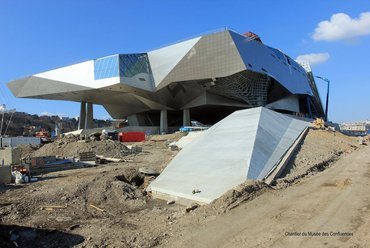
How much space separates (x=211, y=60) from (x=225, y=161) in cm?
4571

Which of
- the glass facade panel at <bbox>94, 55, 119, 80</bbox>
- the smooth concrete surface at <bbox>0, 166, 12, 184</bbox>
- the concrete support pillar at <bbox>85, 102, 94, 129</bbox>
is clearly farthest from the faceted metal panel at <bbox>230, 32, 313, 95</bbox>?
the smooth concrete surface at <bbox>0, 166, 12, 184</bbox>

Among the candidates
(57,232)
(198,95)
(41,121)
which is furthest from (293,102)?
(41,121)

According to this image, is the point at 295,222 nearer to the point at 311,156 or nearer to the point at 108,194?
the point at 108,194

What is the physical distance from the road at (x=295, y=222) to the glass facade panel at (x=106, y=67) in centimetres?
5176

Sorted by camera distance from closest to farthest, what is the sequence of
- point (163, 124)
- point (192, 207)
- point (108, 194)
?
1. point (192, 207)
2. point (108, 194)
3. point (163, 124)

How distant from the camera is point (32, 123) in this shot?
12444 centimetres

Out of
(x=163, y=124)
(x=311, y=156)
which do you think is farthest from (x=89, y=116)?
(x=311, y=156)

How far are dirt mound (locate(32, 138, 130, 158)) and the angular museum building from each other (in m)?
27.2

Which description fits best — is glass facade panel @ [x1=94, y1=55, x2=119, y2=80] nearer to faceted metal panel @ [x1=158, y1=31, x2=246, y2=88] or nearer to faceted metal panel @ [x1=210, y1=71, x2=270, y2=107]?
faceted metal panel @ [x1=158, y1=31, x2=246, y2=88]

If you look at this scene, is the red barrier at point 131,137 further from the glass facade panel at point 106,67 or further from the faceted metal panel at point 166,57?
the faceted metal panel at point 166,57

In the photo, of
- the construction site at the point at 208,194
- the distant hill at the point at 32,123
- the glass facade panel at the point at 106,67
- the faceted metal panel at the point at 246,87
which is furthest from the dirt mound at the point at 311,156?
the distant hill at the point at 32,123

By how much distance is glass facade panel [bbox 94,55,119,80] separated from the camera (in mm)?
60250

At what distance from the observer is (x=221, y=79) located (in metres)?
61.2

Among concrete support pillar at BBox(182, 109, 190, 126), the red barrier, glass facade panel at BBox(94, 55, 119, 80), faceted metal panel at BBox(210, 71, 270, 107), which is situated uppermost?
glass facade panel at BBox(94, 55, 119, 80)
